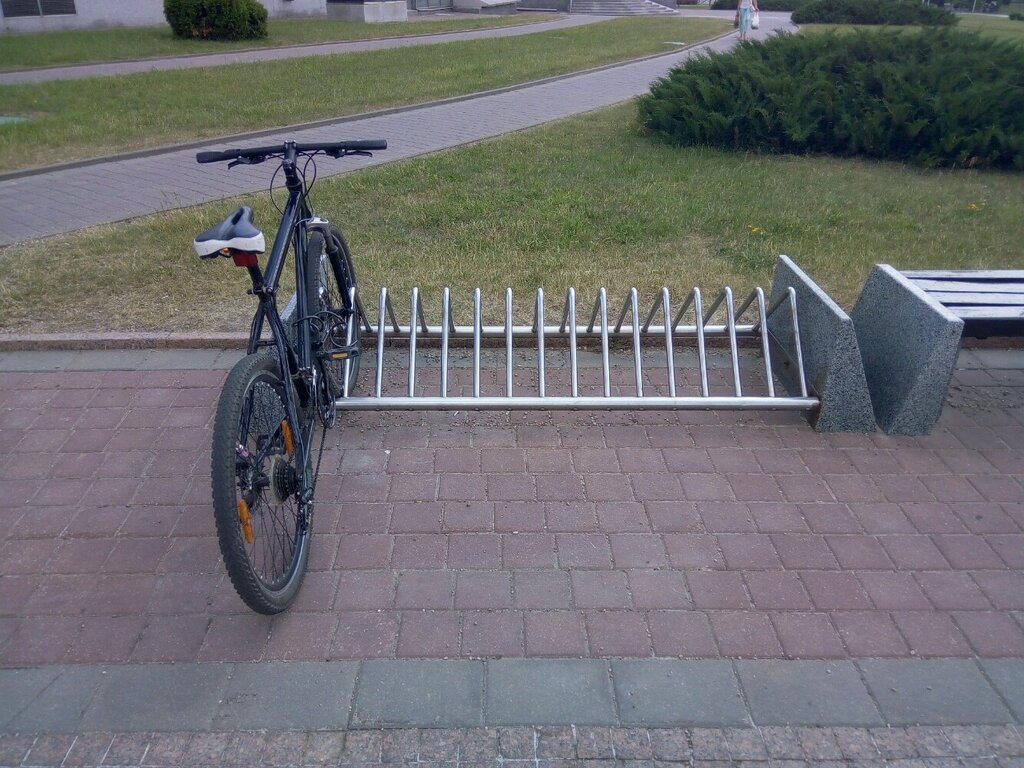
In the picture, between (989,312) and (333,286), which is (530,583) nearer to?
(333,286)

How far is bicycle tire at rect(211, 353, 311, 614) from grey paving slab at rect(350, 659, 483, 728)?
1.42 ft

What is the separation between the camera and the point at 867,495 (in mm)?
3582

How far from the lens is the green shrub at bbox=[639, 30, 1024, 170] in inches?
352

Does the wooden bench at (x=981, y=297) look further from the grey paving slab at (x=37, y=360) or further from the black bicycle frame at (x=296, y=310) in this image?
the grey paving slab at (x=37, y=360)

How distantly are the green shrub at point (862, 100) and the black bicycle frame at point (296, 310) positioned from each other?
7088 millimetres

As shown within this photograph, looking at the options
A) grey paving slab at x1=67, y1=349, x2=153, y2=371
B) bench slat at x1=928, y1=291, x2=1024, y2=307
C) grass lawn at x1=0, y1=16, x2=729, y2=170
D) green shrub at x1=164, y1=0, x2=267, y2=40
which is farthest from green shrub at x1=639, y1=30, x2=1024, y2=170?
green shrub at x1=164, y1=0, x2=267, y2=40

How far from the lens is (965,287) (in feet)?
14.3

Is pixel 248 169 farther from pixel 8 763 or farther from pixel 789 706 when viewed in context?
pixel 789 706

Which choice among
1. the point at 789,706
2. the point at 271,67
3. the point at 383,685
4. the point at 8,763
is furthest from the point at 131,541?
the point at 271,67

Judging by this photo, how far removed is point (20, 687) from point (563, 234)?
4964 millimetres

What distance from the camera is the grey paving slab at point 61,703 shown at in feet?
8.27

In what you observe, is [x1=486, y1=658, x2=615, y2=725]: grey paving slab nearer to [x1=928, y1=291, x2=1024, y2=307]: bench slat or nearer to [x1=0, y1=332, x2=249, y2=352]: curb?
[x1=928, y1=291, x2=1024, y2=307]: bench slat

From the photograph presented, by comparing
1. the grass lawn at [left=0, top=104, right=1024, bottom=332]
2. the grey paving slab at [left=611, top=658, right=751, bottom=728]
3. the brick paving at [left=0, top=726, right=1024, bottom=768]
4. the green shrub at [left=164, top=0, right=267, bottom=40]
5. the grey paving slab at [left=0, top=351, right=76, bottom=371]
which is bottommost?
the brick paving at [left=0, top=726, right=1024, bottom=768]

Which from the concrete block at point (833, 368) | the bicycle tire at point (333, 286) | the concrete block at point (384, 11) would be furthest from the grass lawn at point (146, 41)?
the concrete block at point (833, 368)
